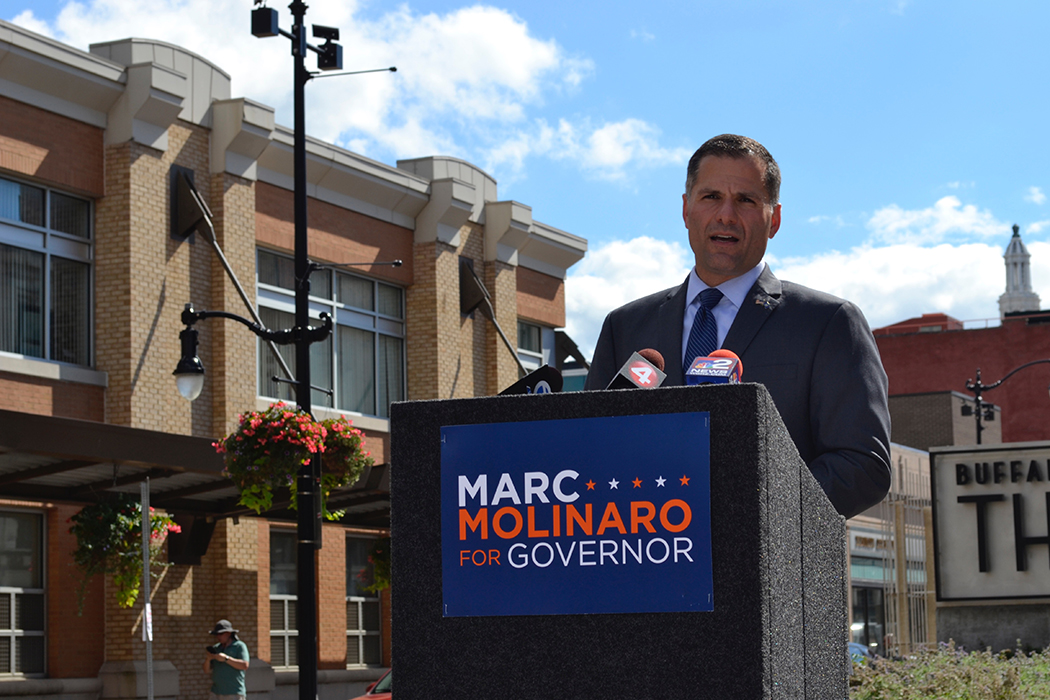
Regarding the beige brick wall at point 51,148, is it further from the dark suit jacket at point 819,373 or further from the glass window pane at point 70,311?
the dark suit jacket at point 819,373

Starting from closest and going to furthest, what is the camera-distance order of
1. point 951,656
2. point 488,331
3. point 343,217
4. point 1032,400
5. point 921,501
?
point 951,656 < point 921,501 < point 343,217 < point 488,331 < point 1032,400

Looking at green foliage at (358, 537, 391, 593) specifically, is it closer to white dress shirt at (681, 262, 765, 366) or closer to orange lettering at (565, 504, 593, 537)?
white dress shirt at (681, 262, 765, 366)

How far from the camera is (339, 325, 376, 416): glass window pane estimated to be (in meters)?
28.6

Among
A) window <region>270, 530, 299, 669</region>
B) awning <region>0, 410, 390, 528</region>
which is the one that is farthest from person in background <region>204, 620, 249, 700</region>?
window <region>270, 530, 299, 669</region>

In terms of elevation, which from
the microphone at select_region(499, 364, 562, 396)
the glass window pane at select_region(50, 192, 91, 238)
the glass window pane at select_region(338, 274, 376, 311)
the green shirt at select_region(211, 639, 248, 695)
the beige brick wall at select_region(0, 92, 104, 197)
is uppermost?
the beige brick wall at select_region(0, 92, 104, 197)

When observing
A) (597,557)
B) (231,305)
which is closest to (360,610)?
(231,305)

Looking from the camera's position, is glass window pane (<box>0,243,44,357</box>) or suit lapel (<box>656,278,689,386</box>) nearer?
suit lapel (<box>656,278,689,386</box>)

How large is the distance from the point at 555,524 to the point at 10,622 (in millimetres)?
20592

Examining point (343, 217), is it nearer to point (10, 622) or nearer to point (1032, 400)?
point (10, 622)

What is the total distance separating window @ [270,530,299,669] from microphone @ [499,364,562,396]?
2432 centimetres

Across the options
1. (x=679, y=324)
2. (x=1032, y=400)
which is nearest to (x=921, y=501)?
(x=679, y=324)

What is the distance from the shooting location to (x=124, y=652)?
22250 millimetres

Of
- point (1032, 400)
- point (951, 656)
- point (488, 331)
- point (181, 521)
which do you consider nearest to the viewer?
point (951, 656)

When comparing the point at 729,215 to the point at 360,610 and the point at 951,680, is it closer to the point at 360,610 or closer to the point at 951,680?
the point at 951,680
